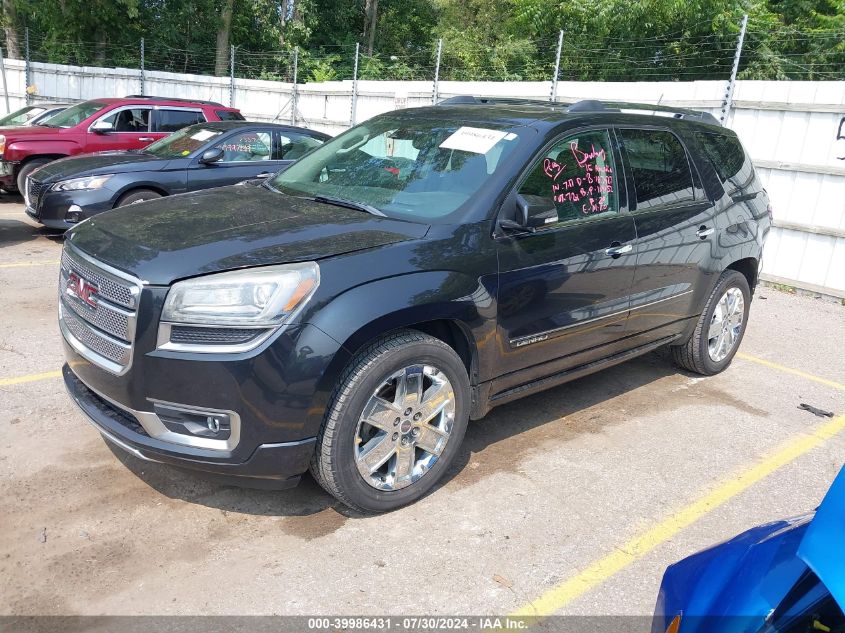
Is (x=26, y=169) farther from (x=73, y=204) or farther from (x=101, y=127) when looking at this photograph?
(x=73, y=204)

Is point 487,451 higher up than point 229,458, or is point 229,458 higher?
point 229,458

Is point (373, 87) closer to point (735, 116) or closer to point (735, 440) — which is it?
point (735, 116)

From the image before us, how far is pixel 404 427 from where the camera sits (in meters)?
3.37

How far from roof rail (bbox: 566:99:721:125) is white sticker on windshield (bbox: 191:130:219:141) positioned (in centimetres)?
559

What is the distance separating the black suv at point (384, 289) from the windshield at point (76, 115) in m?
8.09

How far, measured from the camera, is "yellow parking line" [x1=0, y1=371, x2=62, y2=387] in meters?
4.64

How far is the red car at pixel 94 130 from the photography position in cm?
1062

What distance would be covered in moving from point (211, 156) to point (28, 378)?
4.03 metres

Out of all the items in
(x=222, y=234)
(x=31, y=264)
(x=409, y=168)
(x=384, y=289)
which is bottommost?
(x=31, y=264)

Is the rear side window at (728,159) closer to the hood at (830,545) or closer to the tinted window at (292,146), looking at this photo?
the hood at (830,545)

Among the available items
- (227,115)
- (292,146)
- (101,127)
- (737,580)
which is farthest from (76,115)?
(737,580)

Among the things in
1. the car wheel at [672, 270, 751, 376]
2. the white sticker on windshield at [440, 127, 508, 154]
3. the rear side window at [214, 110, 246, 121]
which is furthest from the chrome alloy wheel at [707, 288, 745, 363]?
the rear side window at [214, 110, 246, 121]

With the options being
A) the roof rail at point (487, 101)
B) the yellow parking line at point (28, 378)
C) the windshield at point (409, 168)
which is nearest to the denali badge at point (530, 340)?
the windshield at point (409, 168)

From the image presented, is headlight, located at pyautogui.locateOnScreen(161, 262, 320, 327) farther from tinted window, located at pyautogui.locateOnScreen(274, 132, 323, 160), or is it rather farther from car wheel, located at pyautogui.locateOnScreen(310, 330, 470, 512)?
tinted window, located at pyautogui.locateOnScreen(274, 132, 323, 160)
